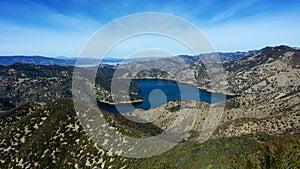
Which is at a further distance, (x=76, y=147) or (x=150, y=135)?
(x=150, y=135)

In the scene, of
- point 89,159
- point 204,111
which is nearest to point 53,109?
point 89,159

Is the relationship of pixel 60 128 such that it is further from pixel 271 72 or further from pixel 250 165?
pixel 271 72

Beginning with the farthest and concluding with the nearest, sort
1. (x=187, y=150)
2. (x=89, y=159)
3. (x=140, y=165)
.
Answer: (x=89, y=159), (x=140, y=165), (x=187, y=150)

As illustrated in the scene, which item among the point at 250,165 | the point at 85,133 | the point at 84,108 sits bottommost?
the point at 85,133

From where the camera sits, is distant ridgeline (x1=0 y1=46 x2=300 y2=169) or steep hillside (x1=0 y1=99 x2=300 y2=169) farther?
steep hillside (x1=0 y1=99 x2=300 y2=169)

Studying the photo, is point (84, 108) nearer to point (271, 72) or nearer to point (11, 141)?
point (11, 141)

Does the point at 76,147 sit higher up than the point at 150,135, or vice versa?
the point at 150,135

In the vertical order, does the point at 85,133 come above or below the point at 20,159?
above

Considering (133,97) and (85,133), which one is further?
(133,97)

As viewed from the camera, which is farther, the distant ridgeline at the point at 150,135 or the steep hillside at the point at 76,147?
the steep hillside at the point at 76,147

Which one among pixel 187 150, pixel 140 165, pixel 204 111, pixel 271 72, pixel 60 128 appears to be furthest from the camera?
pixel 271 72
